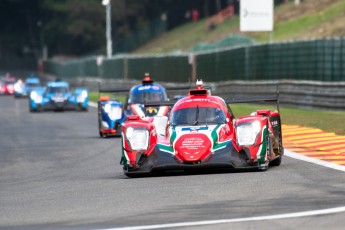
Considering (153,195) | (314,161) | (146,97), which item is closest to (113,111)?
(146,97)

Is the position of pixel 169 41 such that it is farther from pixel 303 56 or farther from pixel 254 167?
pixel 254 167

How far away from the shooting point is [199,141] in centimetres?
1686

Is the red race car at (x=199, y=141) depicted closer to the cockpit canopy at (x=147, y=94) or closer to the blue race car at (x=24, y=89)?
the cockpit canopy at (x=147, y=94)

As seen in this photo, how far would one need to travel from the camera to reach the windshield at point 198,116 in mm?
17656

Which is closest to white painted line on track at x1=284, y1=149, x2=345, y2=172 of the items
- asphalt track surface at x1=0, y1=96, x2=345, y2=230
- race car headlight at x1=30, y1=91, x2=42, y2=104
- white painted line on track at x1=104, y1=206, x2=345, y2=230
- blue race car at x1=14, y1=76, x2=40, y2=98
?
asphalt track surface at x1=0, y1=96, x2=345, y2=230

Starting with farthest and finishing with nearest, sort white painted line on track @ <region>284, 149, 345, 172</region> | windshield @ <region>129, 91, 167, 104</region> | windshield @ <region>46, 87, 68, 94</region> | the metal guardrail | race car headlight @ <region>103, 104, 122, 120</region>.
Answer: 1. windshield @ <region>46, 87, 68, 94</region>
2. the metal guardrail
3. race car headlight @ <region>103, 104, 122, 120</region>
4. windshield @ <region>129, 91, 167, 104</region>
5. white painted line on track @ <region>284, 149, 345, 172</region>

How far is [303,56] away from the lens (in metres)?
36.3

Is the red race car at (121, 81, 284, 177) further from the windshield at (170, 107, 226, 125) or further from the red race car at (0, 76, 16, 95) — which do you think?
the red race car at (0, 76, 16, 95)

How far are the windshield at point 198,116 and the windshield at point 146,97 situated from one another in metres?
9.95

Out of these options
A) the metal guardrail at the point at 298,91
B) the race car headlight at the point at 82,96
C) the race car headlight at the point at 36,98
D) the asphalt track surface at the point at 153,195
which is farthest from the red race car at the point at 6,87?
the asphalt track surface at the point at 153,195

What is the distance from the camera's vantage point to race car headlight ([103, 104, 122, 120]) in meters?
28.5

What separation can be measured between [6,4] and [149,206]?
142 metres

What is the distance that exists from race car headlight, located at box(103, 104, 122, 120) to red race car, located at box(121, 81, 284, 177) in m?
10.3

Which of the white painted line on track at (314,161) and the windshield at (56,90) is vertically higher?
the white painted line on track at (314,161)
